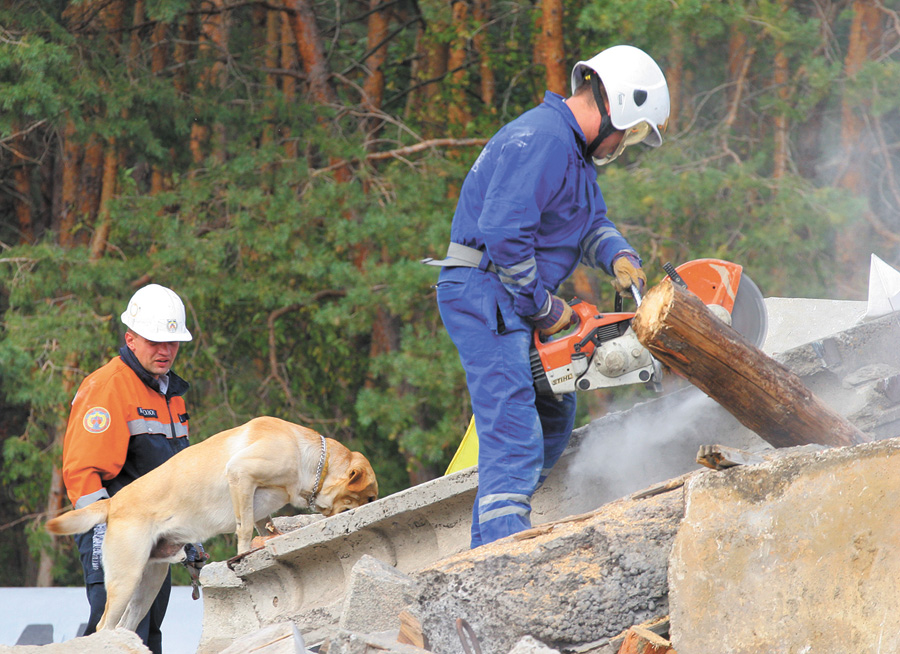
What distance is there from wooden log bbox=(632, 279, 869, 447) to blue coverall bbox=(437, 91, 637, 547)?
0.54 metres

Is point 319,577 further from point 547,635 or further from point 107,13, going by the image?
point 107,13

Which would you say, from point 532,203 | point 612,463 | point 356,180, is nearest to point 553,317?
point 532,203

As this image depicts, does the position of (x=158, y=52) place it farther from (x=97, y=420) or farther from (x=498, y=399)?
(x=498, y=399)

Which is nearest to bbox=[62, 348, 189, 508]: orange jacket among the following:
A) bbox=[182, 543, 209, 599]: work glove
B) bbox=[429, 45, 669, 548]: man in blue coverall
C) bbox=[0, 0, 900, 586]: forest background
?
bbox=[182, 543, 209, 599]: work glove

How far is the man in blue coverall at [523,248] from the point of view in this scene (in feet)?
12.4

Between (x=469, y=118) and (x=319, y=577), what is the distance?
323 inches

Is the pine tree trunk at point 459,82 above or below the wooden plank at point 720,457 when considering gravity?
above

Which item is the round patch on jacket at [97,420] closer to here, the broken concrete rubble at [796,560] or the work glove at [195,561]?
the work glove at [195,561]

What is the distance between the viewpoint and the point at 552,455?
170 inches

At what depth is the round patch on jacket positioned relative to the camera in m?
4.47

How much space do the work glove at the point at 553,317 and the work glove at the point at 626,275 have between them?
0.29m

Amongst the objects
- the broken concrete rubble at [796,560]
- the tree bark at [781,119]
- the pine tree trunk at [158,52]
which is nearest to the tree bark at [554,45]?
the tree bark at [781,119]

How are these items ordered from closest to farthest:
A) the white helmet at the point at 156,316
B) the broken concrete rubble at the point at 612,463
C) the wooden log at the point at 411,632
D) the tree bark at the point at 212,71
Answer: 1. the wooden log at the point at 411,632
2. the broken concrete rubble at the point at 612,463
3. the white helmet at the point at 156,316
4. the tree bark at the point at 212,71

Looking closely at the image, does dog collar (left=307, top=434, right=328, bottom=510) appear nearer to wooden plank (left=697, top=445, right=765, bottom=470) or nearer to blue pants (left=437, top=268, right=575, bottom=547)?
blue pants (left=437, top=268, right=575, bottom=547)
